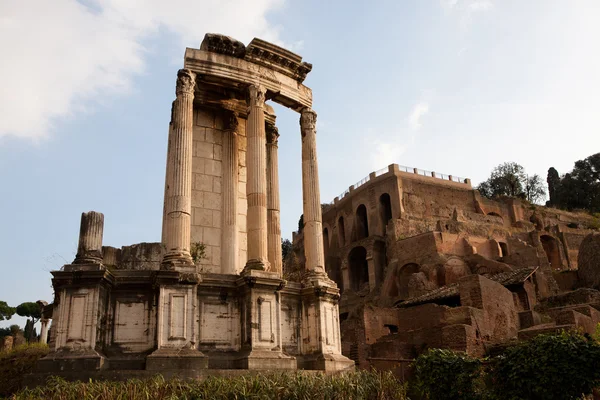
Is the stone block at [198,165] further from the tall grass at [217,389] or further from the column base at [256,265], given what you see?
the tall grass at [217,389]

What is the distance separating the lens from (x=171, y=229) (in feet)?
44.9

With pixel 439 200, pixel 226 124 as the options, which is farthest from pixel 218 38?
pixel 439 200

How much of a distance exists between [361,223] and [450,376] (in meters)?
56.1

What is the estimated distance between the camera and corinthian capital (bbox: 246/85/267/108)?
53.0 feet

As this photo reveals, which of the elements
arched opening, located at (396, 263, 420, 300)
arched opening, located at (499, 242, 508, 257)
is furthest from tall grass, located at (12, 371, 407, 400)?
arched opening, located at (499, 242, 508, 257)

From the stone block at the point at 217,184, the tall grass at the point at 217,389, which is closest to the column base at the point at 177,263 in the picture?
the tall grass at the point at 217,389

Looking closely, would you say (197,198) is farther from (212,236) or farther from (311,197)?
(311,197)

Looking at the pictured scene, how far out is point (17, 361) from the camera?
23.2 m

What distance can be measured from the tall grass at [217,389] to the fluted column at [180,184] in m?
3.22

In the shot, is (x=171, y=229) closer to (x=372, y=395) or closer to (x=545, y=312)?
(x=372, y=395)

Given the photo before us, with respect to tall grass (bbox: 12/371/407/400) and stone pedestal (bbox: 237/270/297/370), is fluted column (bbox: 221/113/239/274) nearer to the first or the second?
stone pedestal (bbox: 237/270/297/370)

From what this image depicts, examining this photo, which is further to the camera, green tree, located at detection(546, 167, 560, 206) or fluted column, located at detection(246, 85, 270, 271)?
green tree, located at detection(546, 167, 560, 206)

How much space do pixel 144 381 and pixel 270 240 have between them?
6.37m

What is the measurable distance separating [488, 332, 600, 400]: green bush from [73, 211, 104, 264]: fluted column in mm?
9741
